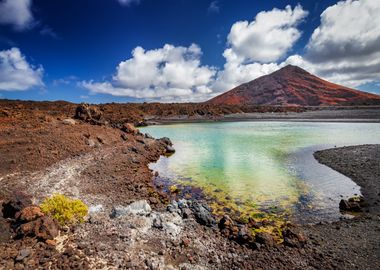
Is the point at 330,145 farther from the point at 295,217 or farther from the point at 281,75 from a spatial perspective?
the point at 281,75

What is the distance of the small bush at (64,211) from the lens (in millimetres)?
7543

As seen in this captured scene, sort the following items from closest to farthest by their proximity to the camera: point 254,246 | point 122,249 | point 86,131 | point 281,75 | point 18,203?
point 122,249
point 254,246
point 18,203
point 86,131
point 281,75

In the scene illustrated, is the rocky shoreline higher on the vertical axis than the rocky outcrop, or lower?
lower

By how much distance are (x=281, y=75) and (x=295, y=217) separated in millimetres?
208232

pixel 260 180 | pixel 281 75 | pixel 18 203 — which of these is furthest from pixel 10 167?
pixel 281 75

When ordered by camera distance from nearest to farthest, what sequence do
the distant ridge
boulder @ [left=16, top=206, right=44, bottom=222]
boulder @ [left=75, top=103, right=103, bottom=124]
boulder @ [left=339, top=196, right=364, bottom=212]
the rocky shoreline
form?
the rocky shoreline < boulder @ [left=16, top=206, right=44, bottom=222] < boulder @ [left=339, top=196, right=364, bottom=212] < boulder @ [left=75, top=103, right=103, bottom=124] < the distant ridge

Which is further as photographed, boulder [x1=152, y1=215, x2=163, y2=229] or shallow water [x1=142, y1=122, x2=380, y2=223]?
shallow water [x1=142, y1=122, x2=380, y2=223]

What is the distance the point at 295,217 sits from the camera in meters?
10.1

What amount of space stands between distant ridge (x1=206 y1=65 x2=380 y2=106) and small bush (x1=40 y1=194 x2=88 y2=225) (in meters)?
157

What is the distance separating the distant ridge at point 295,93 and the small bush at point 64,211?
15695cm

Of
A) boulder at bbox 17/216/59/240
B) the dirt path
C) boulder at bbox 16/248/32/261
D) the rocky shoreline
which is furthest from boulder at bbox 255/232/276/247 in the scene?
the dirt path

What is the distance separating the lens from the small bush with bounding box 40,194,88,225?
24.7ft

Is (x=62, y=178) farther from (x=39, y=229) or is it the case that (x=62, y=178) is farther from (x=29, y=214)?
(x=39, y=229)

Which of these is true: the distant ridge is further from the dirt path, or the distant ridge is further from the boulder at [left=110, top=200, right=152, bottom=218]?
the boulder at [left=110, top=200, right=152, bottom=218]
